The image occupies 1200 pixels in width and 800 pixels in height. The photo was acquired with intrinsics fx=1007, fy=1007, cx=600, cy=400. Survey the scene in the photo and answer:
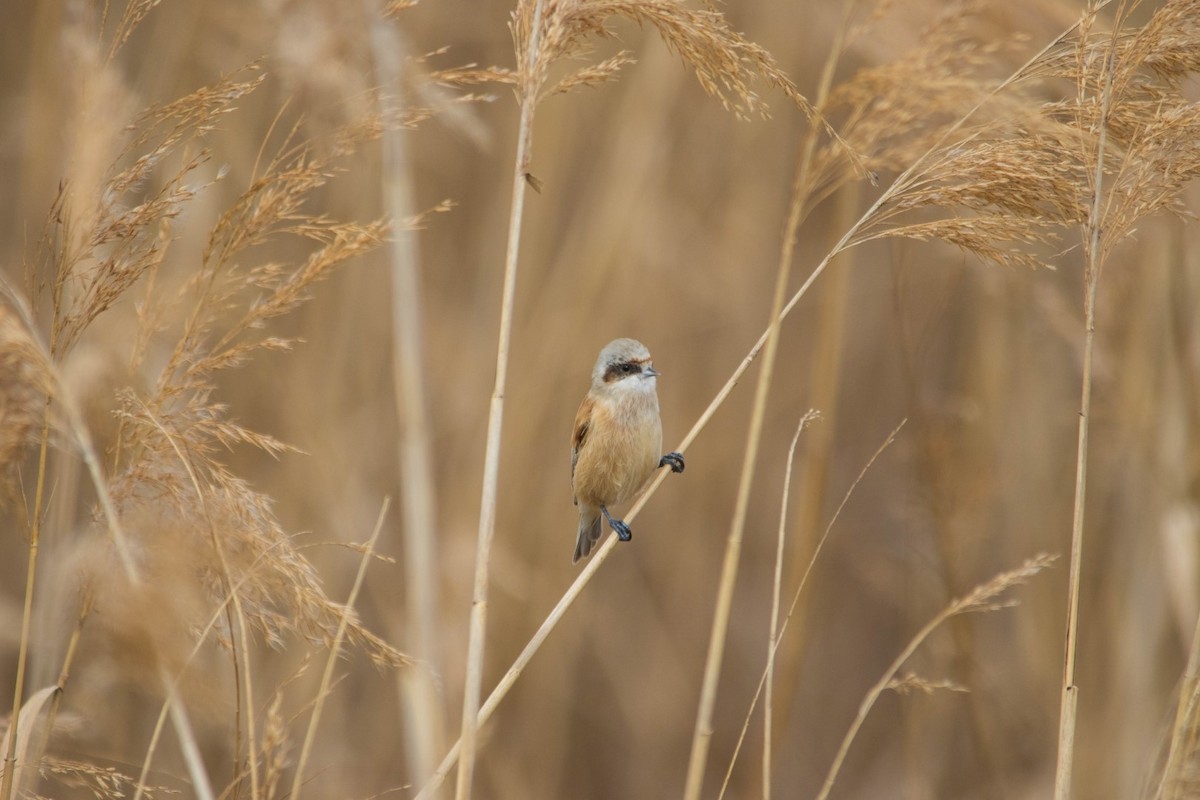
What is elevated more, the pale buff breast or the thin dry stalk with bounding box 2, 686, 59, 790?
the pale buff breast

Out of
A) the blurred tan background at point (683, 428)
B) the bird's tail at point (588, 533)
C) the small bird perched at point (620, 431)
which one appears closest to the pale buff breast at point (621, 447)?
the small bird perched at point (620, 431)

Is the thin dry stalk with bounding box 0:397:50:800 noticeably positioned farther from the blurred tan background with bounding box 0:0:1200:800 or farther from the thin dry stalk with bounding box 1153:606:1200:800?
the thin dry stalk with bounding box 1153:606:1200:800

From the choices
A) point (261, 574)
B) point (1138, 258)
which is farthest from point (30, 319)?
point (1138, 258)

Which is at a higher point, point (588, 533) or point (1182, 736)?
point (1182, 736)

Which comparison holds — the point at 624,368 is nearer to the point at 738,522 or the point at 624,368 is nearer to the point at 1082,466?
the point at 738,522

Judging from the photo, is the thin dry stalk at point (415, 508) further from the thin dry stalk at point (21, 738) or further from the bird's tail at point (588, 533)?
the bird's tail at point (588, 533)

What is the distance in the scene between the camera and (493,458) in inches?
73.4

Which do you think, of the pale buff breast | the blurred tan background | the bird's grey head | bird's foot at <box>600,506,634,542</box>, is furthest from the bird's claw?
the blurred tan background

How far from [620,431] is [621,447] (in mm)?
54

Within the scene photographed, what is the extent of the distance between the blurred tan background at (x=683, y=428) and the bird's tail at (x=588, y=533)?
0.30 m

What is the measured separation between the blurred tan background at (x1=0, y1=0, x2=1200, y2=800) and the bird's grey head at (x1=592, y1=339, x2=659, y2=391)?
0.57 metres

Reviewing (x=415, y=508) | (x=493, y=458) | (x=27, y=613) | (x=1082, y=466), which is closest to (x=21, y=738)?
(x=27, y=613)

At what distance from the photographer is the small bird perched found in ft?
11.0

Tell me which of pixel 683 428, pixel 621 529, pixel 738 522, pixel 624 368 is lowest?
pixel 621 529
